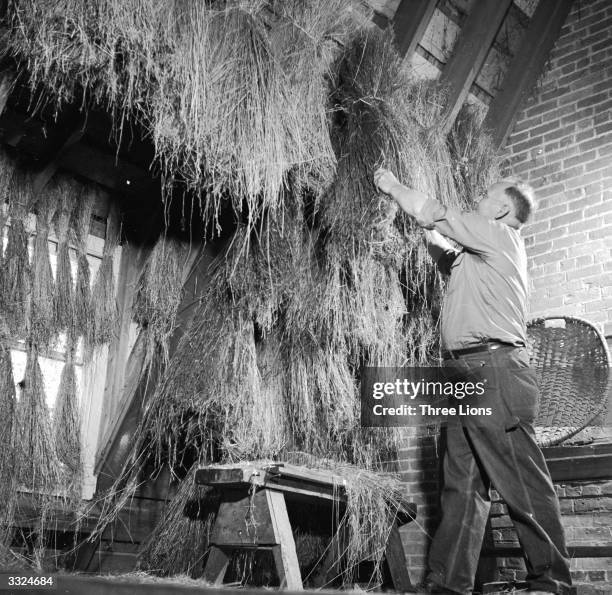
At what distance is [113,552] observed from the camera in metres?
2.98

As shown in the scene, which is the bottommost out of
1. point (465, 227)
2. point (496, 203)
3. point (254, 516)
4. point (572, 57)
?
point (254, 516)

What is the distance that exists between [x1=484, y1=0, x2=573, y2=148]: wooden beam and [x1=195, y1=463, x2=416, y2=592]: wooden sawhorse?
2642 mm

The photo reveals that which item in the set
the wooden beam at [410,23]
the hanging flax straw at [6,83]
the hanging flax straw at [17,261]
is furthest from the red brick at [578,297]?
the hanging flax straw at [6,83]

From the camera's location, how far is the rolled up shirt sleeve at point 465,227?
8.50 ft

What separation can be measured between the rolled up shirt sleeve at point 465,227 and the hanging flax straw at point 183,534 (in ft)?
4.13

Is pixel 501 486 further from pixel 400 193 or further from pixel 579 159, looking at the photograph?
pixel 579 159

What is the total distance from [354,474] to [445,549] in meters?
0.72

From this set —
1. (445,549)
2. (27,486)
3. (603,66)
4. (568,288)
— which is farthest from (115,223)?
(603,66)

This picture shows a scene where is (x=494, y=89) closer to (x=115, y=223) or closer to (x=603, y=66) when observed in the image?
(x=603, y=66)

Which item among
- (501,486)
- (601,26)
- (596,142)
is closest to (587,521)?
(501,486)

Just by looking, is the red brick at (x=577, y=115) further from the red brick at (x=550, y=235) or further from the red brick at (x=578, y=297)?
the red brick at (x=578, y=297)

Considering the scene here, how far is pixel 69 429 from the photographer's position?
2906 mm

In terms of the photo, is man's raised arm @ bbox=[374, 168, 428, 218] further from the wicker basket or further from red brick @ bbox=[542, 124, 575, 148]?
red brick @ bbox=[542, 124, 575, 148]

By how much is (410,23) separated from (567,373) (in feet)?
5.99
